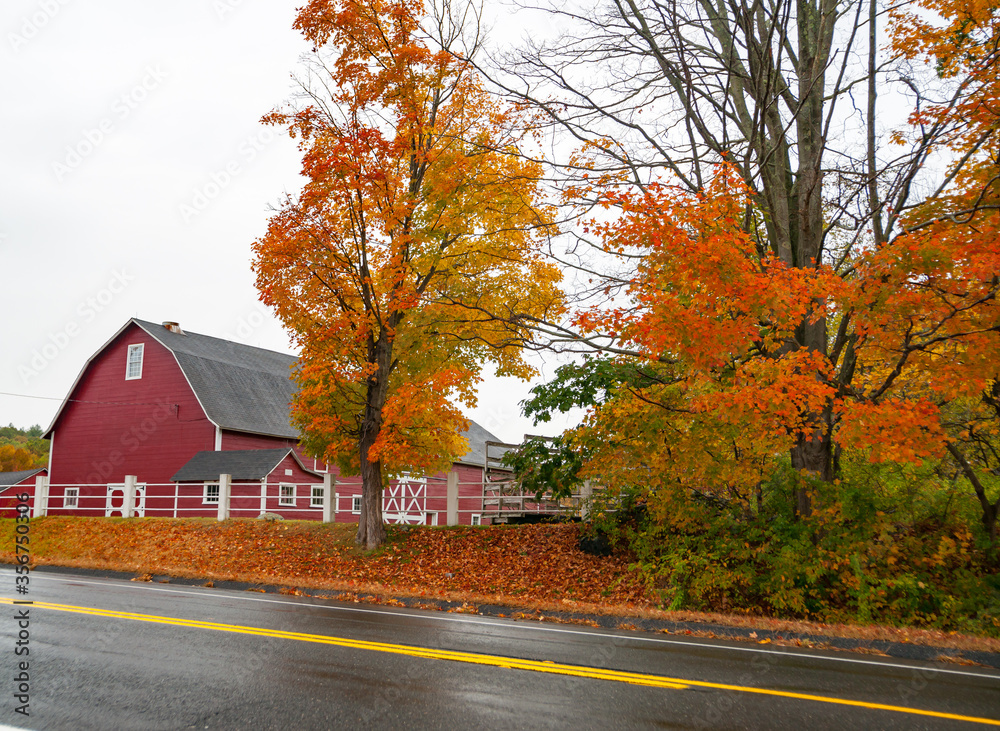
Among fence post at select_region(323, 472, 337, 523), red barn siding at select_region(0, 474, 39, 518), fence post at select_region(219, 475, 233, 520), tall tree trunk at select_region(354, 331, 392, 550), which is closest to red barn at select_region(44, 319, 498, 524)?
red barn siding at select_region(0, 474, 39, 518)

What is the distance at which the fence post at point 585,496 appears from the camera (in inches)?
620

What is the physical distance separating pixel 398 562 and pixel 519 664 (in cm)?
1012

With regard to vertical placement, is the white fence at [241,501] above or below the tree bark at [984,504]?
below

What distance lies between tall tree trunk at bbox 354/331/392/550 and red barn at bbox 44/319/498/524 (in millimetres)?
9339

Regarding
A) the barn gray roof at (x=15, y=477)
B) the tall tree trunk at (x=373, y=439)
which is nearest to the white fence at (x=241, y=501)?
the barn gray roof at (x=15, y=477)

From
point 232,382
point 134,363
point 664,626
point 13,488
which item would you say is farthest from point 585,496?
point 13,488

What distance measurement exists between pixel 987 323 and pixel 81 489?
32.8 meters

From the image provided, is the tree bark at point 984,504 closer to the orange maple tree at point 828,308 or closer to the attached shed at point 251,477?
the orange maple tree at point 828,308

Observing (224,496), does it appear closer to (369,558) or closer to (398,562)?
(369,558)

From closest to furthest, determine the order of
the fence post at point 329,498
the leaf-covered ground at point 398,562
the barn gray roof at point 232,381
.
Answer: the leaf-covered ground at point 398,562
the fence post at point 329,498
the barn gray roof at point 232,381

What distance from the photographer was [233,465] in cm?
2519

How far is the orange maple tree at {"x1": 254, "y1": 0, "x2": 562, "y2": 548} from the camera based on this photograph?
1512 cm

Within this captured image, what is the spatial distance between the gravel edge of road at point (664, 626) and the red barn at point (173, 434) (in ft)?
44.9

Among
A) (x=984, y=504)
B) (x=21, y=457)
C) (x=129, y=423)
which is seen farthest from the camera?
(x=21, y=457)
